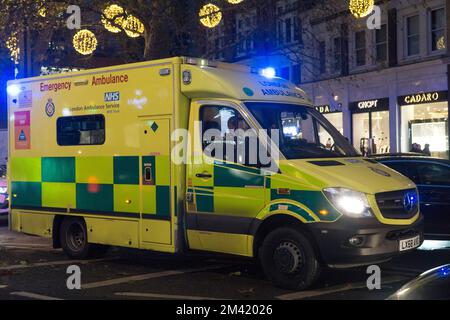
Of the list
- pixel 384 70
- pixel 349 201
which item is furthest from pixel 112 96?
pixel 384 70

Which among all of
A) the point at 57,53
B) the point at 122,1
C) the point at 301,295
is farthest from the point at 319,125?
the point at 57,53

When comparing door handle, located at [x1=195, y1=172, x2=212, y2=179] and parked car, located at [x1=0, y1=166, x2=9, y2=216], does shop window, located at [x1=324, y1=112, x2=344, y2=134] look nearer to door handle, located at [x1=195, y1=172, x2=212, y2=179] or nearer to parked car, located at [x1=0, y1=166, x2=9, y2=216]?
parked car, located at [x1=0, y1=166, x2=9, y2=216]

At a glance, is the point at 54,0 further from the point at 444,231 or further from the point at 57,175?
the point at 444,231

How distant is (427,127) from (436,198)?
46.8 ft

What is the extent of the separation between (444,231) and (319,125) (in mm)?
2805

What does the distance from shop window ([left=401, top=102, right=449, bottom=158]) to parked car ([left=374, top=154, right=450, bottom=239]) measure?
12.5 m

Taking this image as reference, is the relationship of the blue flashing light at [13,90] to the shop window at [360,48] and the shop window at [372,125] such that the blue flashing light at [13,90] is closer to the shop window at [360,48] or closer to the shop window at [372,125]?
the shop window at [372,125]

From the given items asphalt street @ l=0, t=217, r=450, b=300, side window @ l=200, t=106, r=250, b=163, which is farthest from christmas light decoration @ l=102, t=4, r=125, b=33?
side window @ l=200, t=106, r=250, b=163

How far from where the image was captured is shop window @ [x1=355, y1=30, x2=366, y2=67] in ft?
82.3

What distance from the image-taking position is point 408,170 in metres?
9.73

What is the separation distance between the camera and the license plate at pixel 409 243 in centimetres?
720

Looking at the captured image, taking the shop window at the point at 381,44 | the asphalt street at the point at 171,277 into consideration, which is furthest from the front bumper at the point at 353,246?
the shop window at the point at 381,44

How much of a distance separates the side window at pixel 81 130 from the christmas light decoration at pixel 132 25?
4.65 meters

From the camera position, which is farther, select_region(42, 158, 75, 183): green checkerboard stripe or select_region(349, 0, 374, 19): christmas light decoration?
select_region(349, 0, 374, 19): christmas light decoration
